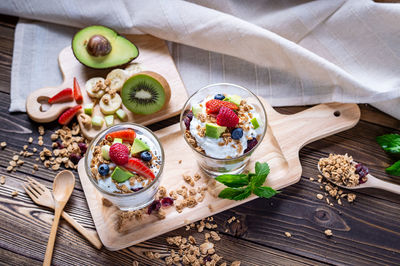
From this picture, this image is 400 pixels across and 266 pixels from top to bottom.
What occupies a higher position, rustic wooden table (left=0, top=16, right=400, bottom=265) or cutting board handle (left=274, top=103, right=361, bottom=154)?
cutting board handle (left=274, top=103, right=361, bottom=154)

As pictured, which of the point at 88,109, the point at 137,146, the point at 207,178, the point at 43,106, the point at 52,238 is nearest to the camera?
the point at 137,146

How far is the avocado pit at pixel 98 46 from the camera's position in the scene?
2.87 m

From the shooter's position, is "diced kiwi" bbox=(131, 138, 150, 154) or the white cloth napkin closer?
"diced kiwi" bbox=(131, 138, 150, 154)

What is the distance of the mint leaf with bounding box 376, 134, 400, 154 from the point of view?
2.86m

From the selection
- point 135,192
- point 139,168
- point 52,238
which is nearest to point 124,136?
point 139,168

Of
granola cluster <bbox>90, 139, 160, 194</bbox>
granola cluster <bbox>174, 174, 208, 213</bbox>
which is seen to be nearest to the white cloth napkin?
granola cluster <bbox>174, 174, 208, 213</bbox>

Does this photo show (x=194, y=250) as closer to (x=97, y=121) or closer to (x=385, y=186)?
(x=97, y=121)

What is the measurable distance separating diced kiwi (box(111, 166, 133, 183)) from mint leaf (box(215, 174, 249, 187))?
61 cm

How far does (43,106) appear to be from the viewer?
3.00 m

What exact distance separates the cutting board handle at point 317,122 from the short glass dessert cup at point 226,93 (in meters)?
0.30

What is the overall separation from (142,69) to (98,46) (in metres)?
0.37

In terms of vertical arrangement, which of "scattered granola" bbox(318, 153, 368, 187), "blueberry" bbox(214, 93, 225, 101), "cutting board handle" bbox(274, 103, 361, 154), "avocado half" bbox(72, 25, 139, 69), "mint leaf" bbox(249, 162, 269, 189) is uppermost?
"avocado half" bbox(72, 25, 139, 69)

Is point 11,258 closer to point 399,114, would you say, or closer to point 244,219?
point 244,219

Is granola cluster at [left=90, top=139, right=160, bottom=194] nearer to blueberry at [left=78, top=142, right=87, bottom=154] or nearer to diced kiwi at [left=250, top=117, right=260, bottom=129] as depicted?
blueberry at [left=78, top=142, right=87, bottom=154]
